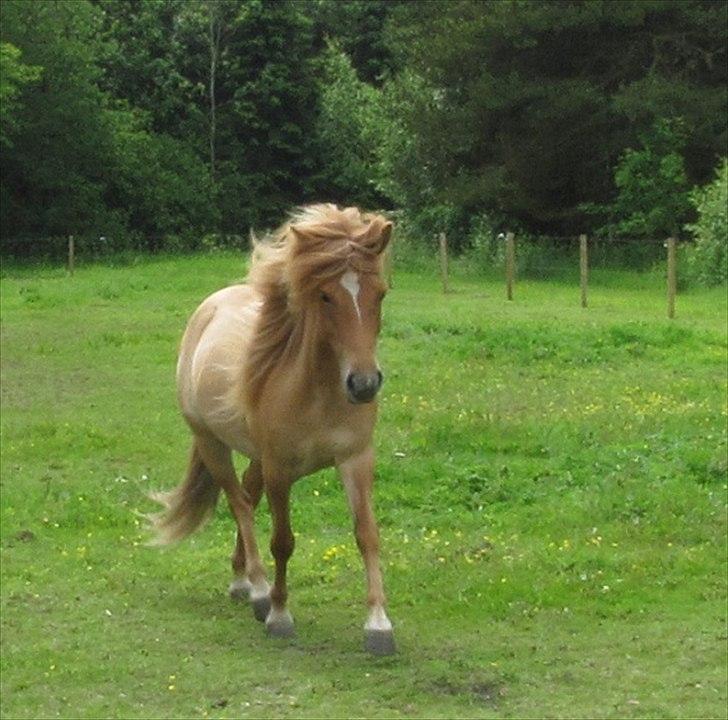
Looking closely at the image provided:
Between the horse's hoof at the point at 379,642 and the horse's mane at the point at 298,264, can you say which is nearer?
the horse's mane at the point at 298,264

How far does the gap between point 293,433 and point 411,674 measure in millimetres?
1249

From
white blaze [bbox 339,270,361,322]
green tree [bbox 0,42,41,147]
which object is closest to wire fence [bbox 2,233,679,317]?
green tree [bbox 0,42,41,147]

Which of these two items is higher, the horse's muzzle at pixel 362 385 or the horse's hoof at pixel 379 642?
the horse's muzzle at pixel 362 385

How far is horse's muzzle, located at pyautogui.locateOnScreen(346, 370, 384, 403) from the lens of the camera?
6711 mm

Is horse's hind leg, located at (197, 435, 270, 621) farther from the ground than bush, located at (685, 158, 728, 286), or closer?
closer

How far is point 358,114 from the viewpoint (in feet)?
161

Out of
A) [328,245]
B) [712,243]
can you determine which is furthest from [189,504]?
[712,243]

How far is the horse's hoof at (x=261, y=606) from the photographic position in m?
8.65

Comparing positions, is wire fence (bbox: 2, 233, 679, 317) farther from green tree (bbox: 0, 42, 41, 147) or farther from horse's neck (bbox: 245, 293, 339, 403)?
horse's neck (bbox: 245, 293, 339, 403)

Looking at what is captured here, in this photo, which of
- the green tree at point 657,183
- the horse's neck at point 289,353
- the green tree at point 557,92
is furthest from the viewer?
the green tree at point 557,92

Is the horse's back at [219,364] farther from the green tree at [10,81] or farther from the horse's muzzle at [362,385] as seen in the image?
the green tree at [10,81]

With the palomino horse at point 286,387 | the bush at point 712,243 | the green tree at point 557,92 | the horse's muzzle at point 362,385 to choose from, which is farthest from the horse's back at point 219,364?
the green tree at point 557,92

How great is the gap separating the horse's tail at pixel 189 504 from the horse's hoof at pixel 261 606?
76cm

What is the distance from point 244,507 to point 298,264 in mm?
2143
